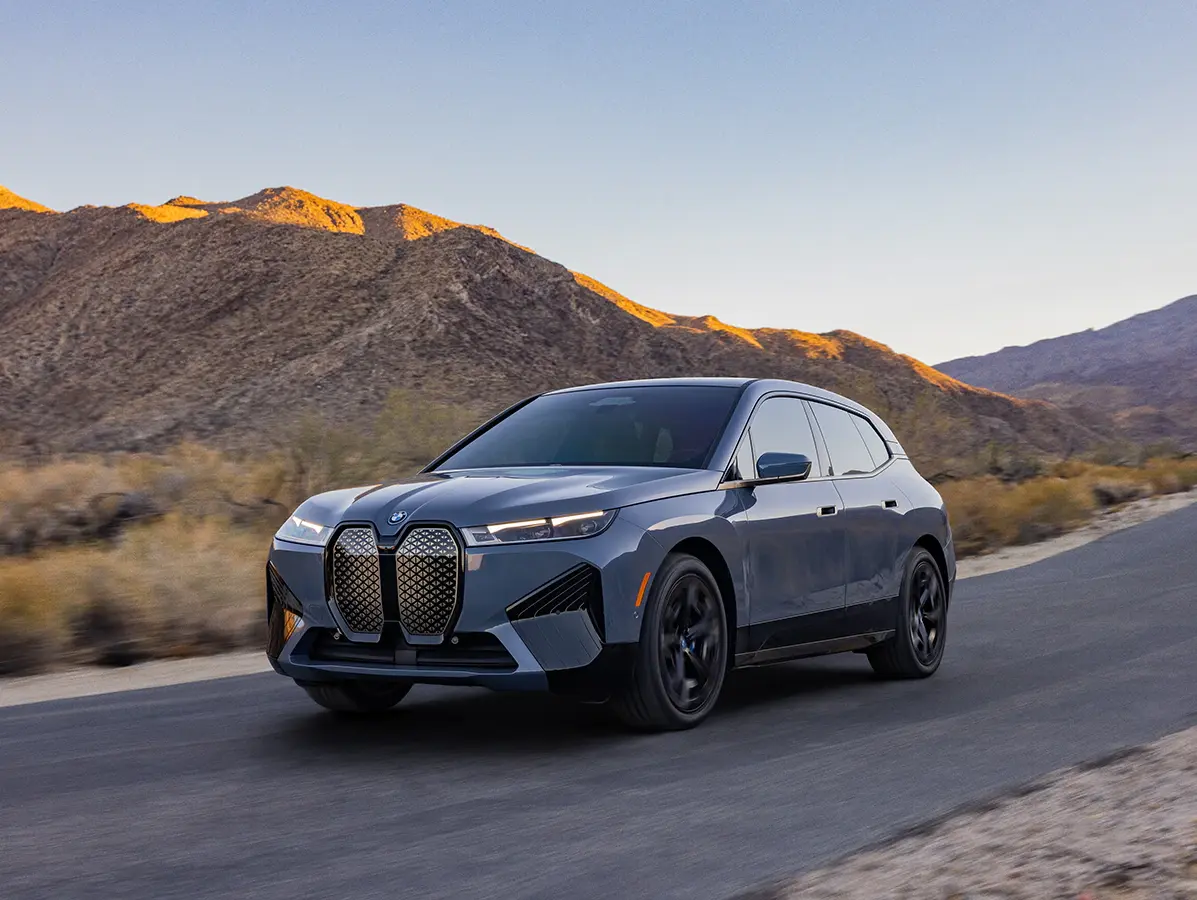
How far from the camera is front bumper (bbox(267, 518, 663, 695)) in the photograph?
6621 mm

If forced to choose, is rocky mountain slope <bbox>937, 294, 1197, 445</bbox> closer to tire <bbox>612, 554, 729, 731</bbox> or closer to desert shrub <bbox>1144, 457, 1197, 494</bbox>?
desert shrub <bbox>1144, 457, 1197, 494</bbox>

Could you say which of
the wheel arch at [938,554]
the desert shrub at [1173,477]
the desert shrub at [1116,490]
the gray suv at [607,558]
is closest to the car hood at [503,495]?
the gray suv at [607,558]

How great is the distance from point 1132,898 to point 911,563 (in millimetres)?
5144

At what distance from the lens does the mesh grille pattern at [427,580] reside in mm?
6680

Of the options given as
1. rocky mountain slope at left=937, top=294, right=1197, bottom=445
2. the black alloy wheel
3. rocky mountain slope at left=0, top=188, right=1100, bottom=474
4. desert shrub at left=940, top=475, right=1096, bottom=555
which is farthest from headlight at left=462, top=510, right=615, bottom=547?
rocky mountain slope at left=937, top=294, right=1197, bottom=445

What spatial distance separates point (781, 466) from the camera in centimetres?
770

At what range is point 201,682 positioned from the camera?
9.45m

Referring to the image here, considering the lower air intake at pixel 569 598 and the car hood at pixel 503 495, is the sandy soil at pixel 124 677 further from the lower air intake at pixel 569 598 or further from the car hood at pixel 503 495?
the lower air intake at pixel 569 598

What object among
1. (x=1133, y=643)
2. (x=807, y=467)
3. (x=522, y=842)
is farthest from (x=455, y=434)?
(x=522, y=842)

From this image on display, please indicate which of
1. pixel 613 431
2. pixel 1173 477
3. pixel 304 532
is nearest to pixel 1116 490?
pixel 1173 477

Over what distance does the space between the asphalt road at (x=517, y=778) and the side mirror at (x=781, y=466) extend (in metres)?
1.29

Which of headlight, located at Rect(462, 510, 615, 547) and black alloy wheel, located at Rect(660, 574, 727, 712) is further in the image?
black alloy wheel, located at Rect(660, 574, 727, 712)

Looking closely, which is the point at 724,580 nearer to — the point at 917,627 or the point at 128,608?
the point at 917,627

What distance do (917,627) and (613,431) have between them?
8.51 feet
